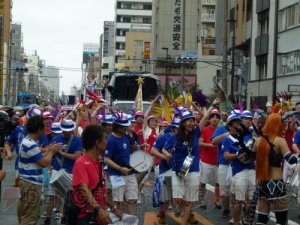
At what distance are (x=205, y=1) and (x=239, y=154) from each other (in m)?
74.6

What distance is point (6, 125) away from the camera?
27.1 feet

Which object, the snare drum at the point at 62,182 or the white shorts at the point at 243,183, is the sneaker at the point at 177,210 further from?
the snare drum at the point at 62,182

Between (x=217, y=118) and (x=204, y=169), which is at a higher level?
(x=217, y=118)

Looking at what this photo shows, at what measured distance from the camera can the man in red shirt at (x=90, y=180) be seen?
6.55 metres

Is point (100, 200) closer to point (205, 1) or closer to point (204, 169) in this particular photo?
point (204, 169)

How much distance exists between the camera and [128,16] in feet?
412

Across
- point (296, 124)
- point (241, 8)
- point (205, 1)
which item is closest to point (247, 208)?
point (296, 124)

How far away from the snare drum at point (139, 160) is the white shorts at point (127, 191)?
1.87ft

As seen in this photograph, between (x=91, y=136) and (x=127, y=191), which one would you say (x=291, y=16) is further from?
(x=91, y=136)

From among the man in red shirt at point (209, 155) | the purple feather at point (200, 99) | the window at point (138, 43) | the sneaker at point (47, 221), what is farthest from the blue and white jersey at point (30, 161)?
the window at point (138, 43)

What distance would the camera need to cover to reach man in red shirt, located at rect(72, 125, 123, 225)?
655cm

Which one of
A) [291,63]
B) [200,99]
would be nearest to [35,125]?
[200,99]

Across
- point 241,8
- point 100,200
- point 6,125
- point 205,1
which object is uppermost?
point 205,1

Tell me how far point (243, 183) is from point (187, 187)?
0.88 metres
